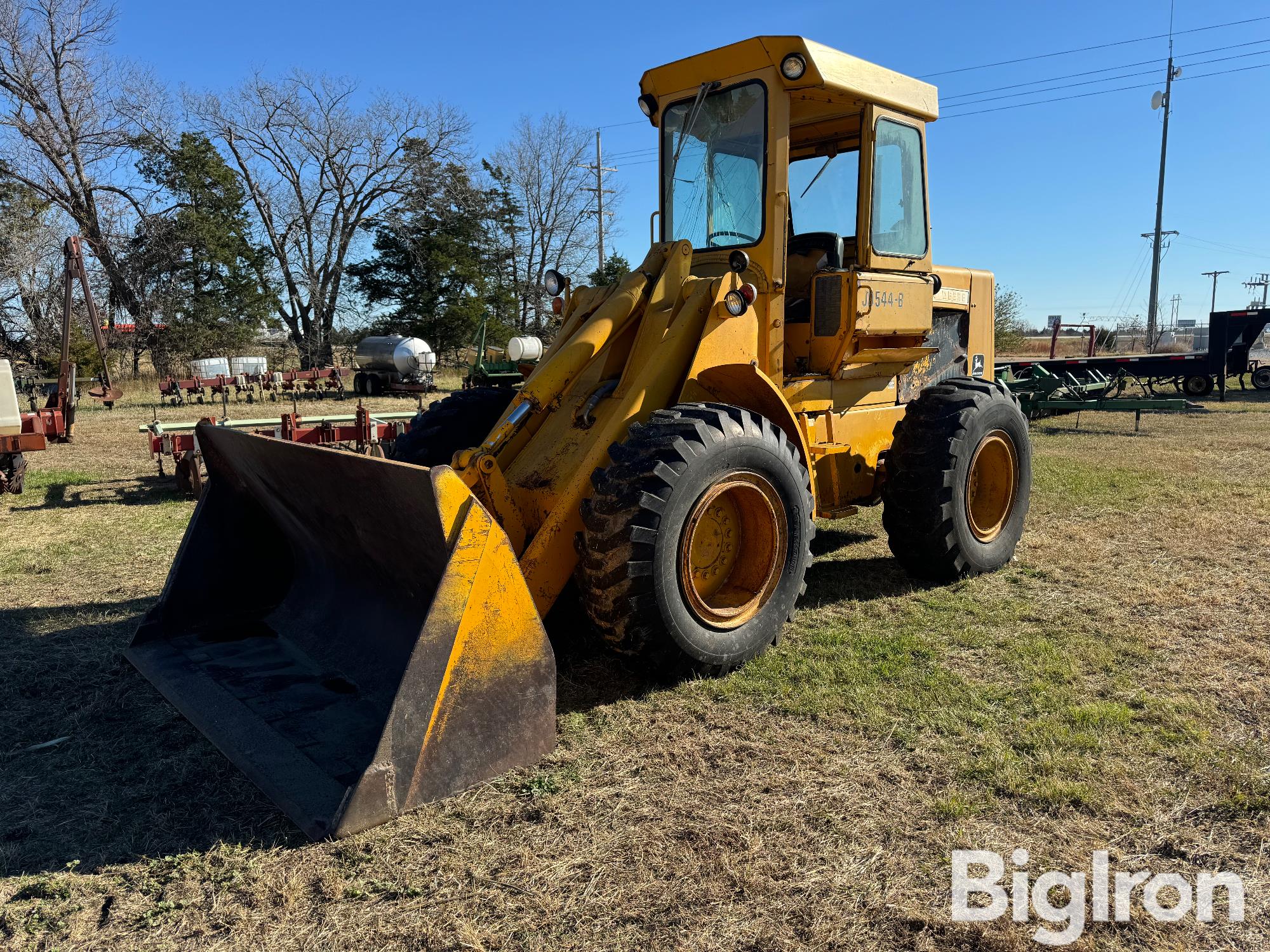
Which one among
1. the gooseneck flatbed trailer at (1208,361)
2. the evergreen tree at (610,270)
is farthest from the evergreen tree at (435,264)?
the gooseneck flatbed trailer at (1208,361)

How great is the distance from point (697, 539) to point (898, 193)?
9.28 feet

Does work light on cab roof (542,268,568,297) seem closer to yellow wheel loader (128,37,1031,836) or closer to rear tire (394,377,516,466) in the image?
yellow wheel loader (128,37,1031,836)

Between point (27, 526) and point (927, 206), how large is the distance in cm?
809

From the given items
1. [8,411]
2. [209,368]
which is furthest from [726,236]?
[209,368]

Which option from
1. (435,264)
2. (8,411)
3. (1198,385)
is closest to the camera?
(8,411)

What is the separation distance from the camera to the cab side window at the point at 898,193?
17.7 feet

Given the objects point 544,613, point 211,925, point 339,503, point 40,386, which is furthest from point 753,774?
point 40,386

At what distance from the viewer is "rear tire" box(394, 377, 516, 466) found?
5.40 m

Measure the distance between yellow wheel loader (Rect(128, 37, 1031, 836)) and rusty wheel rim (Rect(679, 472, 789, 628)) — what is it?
0.04 feet

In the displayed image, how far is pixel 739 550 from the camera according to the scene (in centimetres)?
443

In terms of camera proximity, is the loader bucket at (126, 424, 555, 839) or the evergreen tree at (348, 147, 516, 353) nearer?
the loader bucket at (126, 424, 555, 839)

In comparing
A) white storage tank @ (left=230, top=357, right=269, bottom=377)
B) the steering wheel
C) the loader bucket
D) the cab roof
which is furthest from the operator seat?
white storage tank @ (left=230, top=357, right=269, bottom=377)

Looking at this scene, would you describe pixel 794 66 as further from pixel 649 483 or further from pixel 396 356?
pixel 396 356

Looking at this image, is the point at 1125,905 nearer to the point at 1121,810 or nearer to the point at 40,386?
the point at 1121,810
